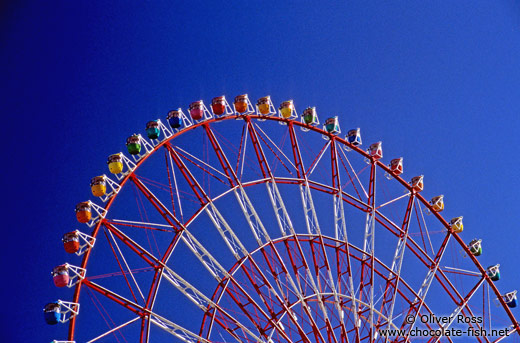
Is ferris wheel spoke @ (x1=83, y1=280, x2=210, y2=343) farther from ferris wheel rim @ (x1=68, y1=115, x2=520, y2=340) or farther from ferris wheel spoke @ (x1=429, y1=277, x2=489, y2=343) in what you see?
ferris wheel spoke @ (x1=429, y1=277, x2=489, y2=343)

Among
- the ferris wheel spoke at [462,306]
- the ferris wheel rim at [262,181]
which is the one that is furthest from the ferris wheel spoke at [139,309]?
the ferris wheel spoke at [462,306]

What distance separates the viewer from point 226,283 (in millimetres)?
21141

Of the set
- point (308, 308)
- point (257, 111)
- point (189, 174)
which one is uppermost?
point (257, 111)

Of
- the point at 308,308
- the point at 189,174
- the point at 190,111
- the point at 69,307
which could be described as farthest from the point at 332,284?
the point at 69,307

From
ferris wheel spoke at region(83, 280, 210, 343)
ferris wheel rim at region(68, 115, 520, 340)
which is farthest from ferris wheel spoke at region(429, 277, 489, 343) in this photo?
ferris wheel spoke at region(83, 280, 210, 343)

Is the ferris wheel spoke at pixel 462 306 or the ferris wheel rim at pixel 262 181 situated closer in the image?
the ferris wheel rim at pixel 262 181

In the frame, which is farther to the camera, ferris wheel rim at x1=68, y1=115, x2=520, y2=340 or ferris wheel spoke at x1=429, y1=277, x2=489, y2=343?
ferris wheel spoke at x1=429, y1=277, x2=489, y2=343

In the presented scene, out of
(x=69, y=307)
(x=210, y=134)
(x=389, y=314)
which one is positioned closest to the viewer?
(x=69, y=307)

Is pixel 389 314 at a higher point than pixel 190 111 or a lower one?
Result: lower

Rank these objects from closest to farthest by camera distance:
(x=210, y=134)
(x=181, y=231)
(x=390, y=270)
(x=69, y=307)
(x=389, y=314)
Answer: (x=69, y=307) → (x=181, y=231) → (x=210, y=134) → (x=389, y=314) → (x=390, y=270)

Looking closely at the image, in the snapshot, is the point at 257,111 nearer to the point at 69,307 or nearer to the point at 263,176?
the point at 263,176

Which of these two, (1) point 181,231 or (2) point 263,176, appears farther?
(2) point 263,176

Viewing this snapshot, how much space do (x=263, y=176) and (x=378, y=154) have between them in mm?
5049

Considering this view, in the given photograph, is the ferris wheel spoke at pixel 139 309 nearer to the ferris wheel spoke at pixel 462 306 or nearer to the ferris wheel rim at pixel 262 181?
the ferris wheel rim at pixel 262 181
